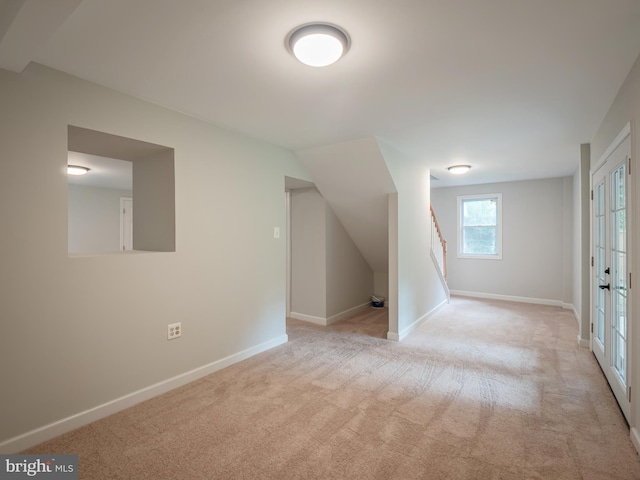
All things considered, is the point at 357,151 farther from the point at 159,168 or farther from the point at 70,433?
the point at 70,433

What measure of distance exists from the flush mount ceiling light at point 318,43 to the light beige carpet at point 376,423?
223cm

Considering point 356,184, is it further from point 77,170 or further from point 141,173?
point 77,170

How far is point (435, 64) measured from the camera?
2061 millimetres

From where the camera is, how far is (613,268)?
8.93 feet

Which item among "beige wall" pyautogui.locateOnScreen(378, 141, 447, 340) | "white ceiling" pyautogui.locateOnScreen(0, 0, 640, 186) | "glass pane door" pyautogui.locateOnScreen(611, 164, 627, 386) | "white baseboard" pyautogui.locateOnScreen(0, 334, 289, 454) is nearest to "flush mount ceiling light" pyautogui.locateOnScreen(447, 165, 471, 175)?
"beige wall" pyautogui.locateOnScreen(378, 141, 447, 340)

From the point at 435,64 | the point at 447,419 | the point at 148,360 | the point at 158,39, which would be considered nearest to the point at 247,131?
the point at 158,39

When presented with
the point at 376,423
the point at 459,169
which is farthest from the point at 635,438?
the point at 459,169

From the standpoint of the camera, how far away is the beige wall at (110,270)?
2.00 metres

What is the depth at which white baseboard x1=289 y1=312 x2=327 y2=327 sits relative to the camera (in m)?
4.80

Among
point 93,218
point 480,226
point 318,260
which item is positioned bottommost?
point 318,260

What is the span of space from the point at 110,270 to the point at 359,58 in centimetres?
221

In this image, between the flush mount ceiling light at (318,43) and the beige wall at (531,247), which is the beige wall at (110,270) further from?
the beige wall at (531,247)

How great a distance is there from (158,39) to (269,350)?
296cm

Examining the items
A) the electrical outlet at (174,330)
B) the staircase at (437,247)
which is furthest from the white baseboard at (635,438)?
the staircase at (437,247)
